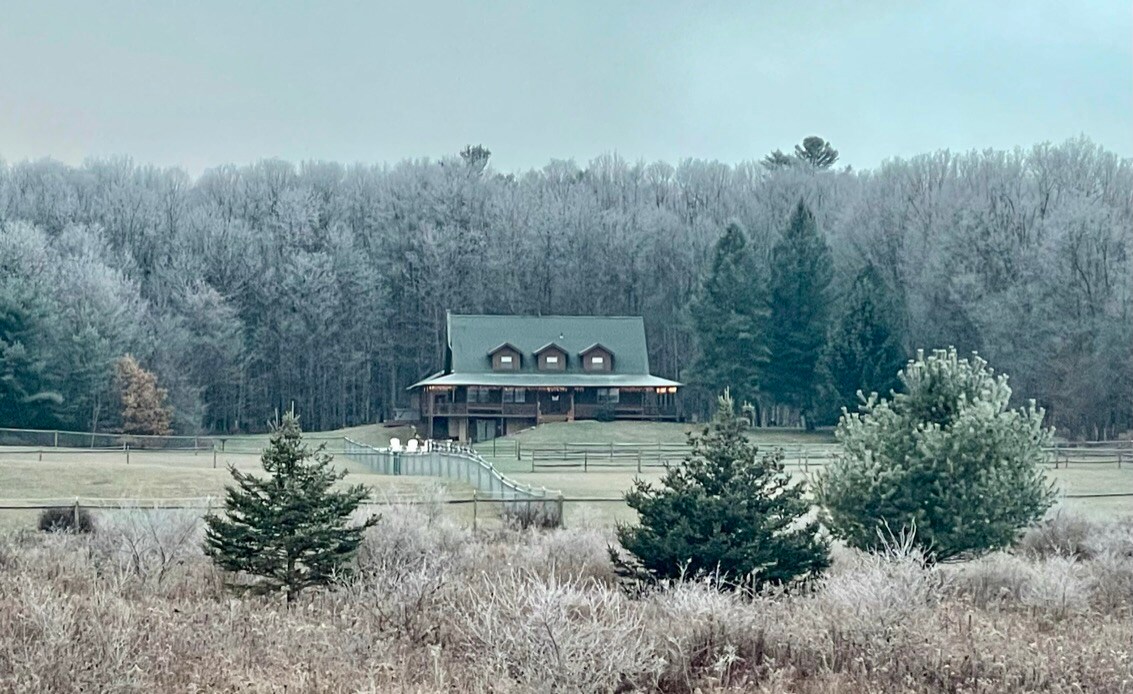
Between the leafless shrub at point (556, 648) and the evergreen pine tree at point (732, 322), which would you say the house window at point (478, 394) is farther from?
the leafless shrub at point (556, 648)

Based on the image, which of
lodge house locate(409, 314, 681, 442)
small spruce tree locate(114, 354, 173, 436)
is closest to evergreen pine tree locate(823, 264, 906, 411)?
lodge house locate(409, 314, 681, 442)

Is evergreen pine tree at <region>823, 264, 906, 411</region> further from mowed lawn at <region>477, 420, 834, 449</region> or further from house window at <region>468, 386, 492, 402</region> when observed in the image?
house window at <region>468, 386, 492, 402</region>

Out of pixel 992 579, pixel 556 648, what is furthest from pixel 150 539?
pixel 992 579

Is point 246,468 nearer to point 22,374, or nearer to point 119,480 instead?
point 119,480

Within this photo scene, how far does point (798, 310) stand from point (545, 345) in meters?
14.7

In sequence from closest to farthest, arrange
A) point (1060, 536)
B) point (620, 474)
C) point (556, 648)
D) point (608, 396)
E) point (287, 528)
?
point (556, 648) → point (287, 528) → point (1060, 536) → point (620, 474) → point (608, 396)

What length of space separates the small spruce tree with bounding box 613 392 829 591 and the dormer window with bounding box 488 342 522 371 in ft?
175

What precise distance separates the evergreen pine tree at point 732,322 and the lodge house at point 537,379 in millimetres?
3253

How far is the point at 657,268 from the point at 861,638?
77329 millimetres

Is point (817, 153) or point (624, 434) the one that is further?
point (817, 153)

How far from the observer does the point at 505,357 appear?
73062mm

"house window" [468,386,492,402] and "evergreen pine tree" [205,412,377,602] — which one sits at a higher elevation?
"house window" [468,386,492,402]

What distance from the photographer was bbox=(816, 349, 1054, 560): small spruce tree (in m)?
21.6

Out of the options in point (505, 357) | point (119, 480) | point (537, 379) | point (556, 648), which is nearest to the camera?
point (556, 648)
